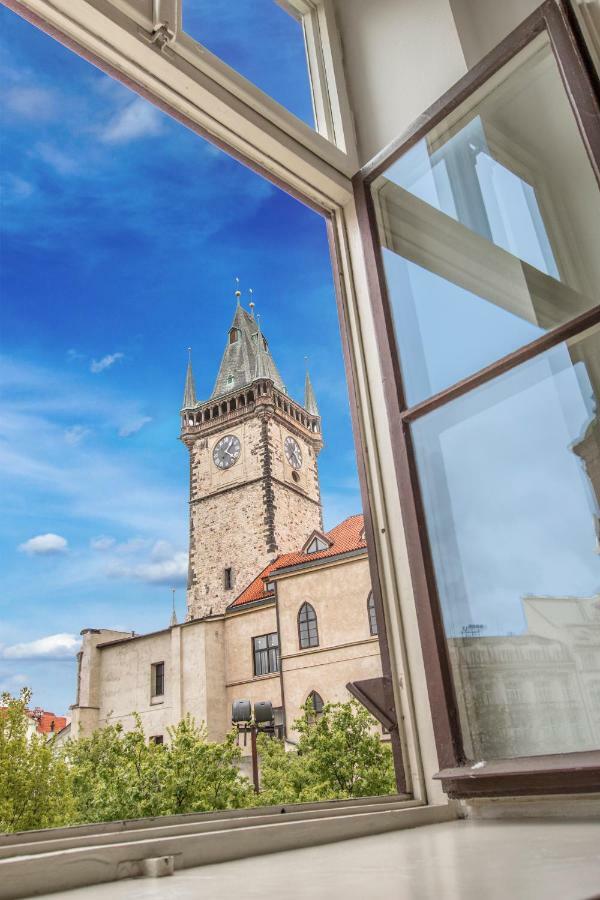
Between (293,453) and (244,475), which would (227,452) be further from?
(293,453)

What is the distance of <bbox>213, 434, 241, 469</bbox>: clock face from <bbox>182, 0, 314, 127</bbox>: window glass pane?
2611 cm

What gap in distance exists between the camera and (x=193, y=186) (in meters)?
55.6

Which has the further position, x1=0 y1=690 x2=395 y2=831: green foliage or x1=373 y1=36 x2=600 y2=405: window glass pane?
x1=0 y1=690 x2=395 y2=831: green foliage

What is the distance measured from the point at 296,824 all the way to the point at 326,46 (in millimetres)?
2111

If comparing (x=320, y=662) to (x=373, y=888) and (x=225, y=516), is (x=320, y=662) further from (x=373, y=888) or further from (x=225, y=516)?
(x=373, y=888)

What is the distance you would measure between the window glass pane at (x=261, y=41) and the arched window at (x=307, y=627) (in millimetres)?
13542

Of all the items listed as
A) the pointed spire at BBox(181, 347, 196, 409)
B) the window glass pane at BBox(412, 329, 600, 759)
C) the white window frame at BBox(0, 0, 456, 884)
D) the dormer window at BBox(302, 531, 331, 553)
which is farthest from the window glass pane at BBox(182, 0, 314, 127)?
the pointed spire at BBox(181, 347, 196, 409)

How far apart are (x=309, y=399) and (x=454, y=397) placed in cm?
3373

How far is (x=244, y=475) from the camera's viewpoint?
27.2 meters

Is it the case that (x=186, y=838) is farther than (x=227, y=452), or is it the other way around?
(x=227, y=452)

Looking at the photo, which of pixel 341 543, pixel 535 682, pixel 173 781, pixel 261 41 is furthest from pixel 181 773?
pixel 261 41

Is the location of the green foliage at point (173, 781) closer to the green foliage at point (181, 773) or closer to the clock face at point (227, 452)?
the green foliage at point (181, 773)

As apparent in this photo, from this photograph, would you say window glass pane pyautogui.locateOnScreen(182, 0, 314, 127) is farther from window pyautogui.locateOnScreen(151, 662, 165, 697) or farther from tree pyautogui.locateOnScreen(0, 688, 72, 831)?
window pyautogui.locateOnScreen(151, 662, 165, 697)

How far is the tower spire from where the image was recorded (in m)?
34.3
